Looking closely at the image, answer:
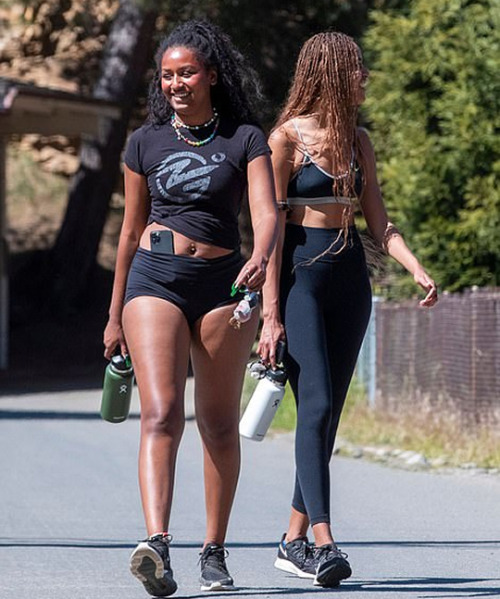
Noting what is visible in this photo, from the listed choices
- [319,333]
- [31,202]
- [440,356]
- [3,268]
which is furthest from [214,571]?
[31,202]

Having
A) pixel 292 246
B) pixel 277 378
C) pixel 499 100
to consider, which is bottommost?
pixel 277 378

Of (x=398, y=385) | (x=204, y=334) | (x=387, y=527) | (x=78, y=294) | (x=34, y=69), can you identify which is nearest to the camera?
(x=204, y=334)

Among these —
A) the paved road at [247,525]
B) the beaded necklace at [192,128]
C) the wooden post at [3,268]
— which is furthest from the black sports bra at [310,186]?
the wooden post at [3,268]

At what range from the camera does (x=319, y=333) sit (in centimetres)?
586

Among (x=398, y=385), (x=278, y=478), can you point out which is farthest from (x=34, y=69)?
(x=278, y=478)

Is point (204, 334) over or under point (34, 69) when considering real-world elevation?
under

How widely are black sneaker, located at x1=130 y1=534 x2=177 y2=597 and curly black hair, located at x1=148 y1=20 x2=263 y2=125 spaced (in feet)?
5.01

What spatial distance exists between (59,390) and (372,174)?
13601 millimetres

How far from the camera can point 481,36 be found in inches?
620

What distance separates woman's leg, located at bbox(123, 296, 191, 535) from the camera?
533 centimetres

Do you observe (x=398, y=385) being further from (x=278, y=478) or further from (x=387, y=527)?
(x=387, y=527)

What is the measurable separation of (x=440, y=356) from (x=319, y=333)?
23.0 ft

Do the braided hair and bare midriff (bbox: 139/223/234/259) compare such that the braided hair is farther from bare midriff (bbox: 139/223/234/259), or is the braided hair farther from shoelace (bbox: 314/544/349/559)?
shoelace (bbox: 314/544/349/559)

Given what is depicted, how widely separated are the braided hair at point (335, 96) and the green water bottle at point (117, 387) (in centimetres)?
89
